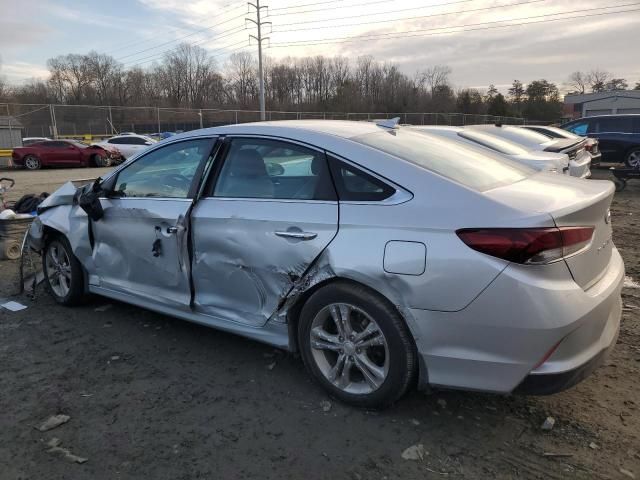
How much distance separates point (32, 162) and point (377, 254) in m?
24.5

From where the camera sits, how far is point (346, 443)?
2625 millimetres

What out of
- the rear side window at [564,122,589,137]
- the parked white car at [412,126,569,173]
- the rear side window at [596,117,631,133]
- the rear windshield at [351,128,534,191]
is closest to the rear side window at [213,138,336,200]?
the rear windshield at [351,128,534,191]

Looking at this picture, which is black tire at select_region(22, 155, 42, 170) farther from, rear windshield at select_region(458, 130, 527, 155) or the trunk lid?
the trunk lid

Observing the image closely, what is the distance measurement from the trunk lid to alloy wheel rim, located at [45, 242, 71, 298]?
3.76 metres

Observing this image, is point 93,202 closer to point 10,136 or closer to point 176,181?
point 176,181

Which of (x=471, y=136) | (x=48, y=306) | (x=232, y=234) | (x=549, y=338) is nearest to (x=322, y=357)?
(x=232, y=234)

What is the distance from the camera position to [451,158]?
3.12 m

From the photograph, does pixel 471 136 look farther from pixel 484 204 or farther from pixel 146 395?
pixel 146 395

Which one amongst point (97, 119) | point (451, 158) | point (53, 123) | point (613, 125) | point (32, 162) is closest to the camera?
point (451, 158)

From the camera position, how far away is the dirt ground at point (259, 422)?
96.7 inches

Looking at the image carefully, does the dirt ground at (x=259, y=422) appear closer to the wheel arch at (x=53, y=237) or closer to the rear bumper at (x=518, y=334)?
the rear bumper at (x=518, y=334)

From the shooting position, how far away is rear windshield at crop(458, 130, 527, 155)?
7.90 meters

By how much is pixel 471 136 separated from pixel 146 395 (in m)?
6.63

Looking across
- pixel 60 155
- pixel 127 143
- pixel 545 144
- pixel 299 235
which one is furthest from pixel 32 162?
pixel 299 235
